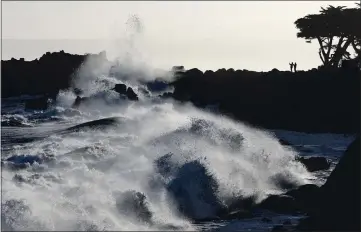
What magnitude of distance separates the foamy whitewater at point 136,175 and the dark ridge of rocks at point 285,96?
34.7ft

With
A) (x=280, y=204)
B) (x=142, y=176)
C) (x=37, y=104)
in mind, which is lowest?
(x=280, y=204)

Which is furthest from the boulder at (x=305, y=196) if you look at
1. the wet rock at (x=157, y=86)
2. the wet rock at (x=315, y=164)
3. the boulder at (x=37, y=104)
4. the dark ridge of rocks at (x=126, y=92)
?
the wet rock at (x=157, y=86)

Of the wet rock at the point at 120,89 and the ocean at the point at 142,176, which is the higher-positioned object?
the wet rock at the point at 120,89

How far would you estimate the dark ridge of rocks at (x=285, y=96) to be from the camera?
43281mm

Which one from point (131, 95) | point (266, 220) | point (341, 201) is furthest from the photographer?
point (131, 95)

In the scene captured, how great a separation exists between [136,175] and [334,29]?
38.6m

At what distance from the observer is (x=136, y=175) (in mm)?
20156

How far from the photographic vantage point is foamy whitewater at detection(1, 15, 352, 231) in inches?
650

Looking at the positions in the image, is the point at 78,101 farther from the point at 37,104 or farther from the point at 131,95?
the point at 131,95

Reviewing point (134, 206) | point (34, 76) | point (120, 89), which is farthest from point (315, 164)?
point (34, 76)

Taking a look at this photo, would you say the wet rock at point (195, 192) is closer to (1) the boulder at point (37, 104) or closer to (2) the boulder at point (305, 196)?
(2) the boulder at point (305, 196)

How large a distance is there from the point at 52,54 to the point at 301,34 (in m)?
20.5

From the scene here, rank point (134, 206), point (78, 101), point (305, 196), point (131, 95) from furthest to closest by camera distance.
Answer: point (131, 95), point (78, 101), point (305, 196), point (134, 206)

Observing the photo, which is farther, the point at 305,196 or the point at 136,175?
the point at 136,175
